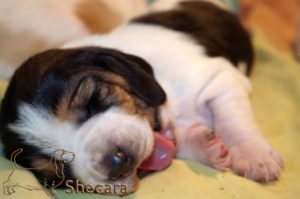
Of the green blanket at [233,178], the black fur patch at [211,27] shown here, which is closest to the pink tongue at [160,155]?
the green blanket at [233,178]

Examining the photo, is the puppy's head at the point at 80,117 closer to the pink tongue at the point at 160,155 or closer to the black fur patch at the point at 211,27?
the pink tongue at the point at 160,155

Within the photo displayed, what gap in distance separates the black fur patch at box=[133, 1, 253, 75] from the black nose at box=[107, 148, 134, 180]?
1276 millimetres

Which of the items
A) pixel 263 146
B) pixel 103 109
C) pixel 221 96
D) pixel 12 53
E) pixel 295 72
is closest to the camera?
pixel 103 109

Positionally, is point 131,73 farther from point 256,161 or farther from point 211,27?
point 211,27

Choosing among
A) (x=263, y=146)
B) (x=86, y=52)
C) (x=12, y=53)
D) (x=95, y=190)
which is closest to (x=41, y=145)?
(x=95, y=190)

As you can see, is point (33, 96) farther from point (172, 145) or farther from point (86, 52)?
point (172, 145)

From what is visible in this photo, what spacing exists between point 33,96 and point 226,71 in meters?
1.39

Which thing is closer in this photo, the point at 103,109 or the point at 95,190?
the point at 95,190

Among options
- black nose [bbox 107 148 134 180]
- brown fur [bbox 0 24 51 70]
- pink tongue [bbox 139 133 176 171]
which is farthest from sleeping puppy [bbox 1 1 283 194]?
brown fur [bbox 0 24 51 70]

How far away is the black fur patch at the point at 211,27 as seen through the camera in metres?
3.56

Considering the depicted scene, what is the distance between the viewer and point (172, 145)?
2.83m

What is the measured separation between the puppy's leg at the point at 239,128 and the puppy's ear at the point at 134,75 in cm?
45

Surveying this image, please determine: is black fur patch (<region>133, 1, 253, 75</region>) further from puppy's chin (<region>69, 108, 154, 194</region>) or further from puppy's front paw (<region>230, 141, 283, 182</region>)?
puppy's chin (<region>69, 108, 154, 194</region>)

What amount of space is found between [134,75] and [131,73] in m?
0.02
